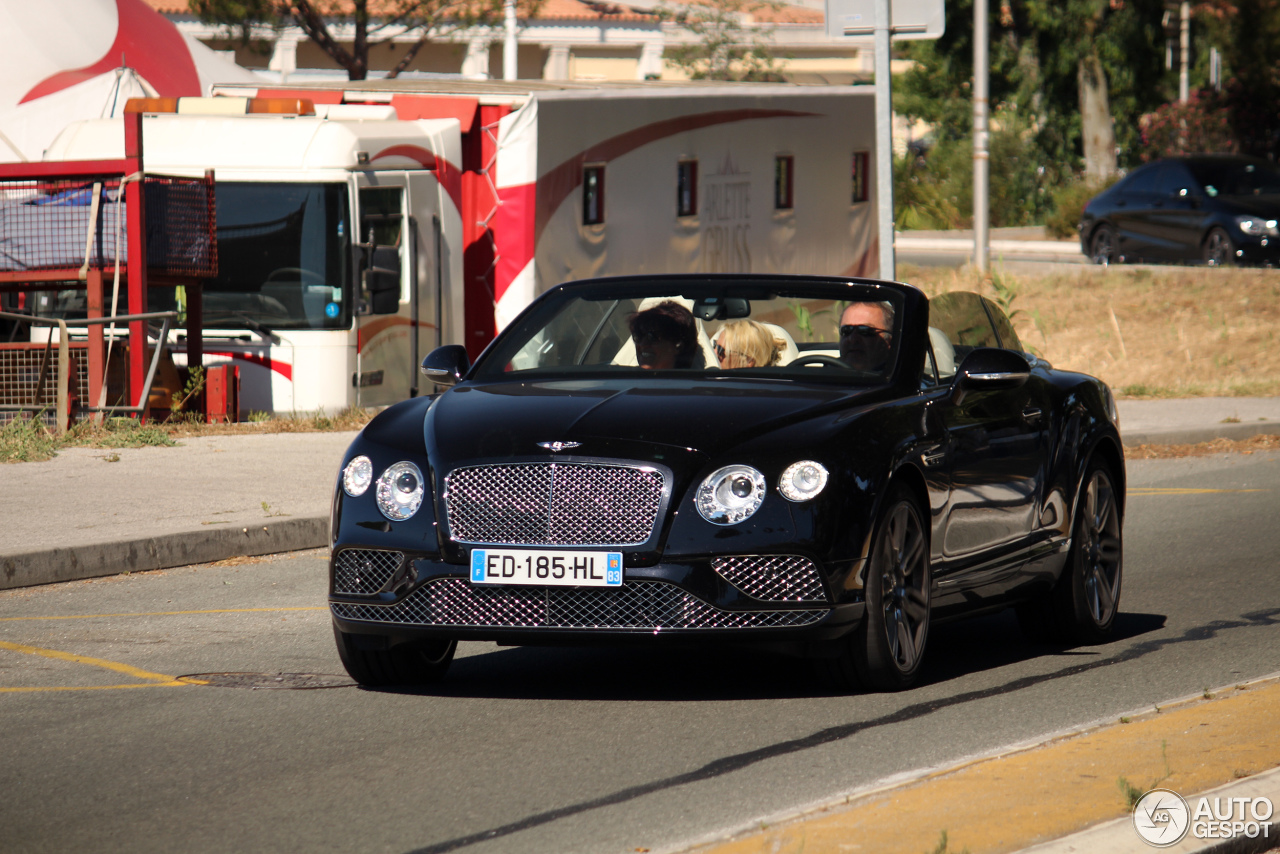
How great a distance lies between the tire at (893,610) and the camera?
650 cm

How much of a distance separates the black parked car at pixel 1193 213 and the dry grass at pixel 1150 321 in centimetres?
199

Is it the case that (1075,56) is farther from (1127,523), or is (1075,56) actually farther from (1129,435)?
(1127,523)

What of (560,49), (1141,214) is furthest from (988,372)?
(560,49)

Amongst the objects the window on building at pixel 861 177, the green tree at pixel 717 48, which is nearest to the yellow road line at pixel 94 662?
the window on building at pixel 861 177

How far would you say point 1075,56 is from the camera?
47750 millimetres

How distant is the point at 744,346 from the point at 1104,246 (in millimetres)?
25005

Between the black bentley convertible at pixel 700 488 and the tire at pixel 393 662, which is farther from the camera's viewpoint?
the tire at pixel 393 662

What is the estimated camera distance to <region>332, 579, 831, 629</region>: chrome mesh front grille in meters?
6.21

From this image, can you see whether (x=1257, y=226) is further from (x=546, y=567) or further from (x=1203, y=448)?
(x=546, y=567)

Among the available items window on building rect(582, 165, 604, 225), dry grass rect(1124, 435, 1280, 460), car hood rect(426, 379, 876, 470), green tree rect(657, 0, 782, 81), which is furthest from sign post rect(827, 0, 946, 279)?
green tree rect(657, 0, 782, 81)

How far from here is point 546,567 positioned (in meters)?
6.20

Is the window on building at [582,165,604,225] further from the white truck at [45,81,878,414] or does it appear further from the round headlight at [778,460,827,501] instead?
the round headlight at [778,460,827,501]

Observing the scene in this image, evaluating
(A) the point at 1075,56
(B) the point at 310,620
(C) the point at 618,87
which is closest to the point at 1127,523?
(B) the point at 310,620

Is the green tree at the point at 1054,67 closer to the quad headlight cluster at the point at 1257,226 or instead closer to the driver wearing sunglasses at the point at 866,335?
the quad headlight cluster at the point at 1257,226
